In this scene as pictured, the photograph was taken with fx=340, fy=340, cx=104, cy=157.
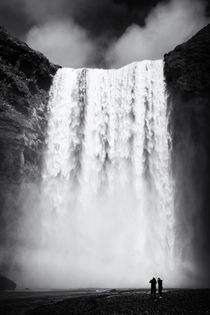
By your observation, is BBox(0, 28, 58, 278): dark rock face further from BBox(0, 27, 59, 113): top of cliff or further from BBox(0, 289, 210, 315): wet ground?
BBox(0, 289, 210, 315): wet ground

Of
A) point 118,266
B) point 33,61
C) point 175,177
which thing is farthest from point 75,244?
point 33,61

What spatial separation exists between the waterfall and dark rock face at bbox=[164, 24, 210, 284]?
56.3 inches

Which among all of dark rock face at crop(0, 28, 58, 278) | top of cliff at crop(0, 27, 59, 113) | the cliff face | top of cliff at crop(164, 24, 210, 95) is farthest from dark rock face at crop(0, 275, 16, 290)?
top of cliff at crop(164, 24, 210, 95)

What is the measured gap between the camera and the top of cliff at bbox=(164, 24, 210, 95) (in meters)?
43.1

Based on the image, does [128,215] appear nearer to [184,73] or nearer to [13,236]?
[13,236]

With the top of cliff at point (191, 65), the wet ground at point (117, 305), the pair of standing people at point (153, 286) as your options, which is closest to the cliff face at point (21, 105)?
the top of cliff at point (191, 65)

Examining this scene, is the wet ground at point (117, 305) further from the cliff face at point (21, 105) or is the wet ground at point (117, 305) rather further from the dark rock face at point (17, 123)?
the cliff face at point (21, 105)

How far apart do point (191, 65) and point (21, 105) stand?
22.6 m

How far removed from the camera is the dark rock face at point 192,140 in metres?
40.1

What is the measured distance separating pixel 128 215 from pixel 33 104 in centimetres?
1904

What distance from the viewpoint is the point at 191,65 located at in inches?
1746

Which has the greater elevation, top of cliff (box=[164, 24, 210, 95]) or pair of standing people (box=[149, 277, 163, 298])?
top of cliff (box=[164, 24, 210, 95])

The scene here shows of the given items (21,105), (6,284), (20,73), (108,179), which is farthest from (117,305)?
(20,73)

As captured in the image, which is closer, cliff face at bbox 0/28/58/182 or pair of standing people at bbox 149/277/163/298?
pair of standing people at bbox 149/277/163/298
